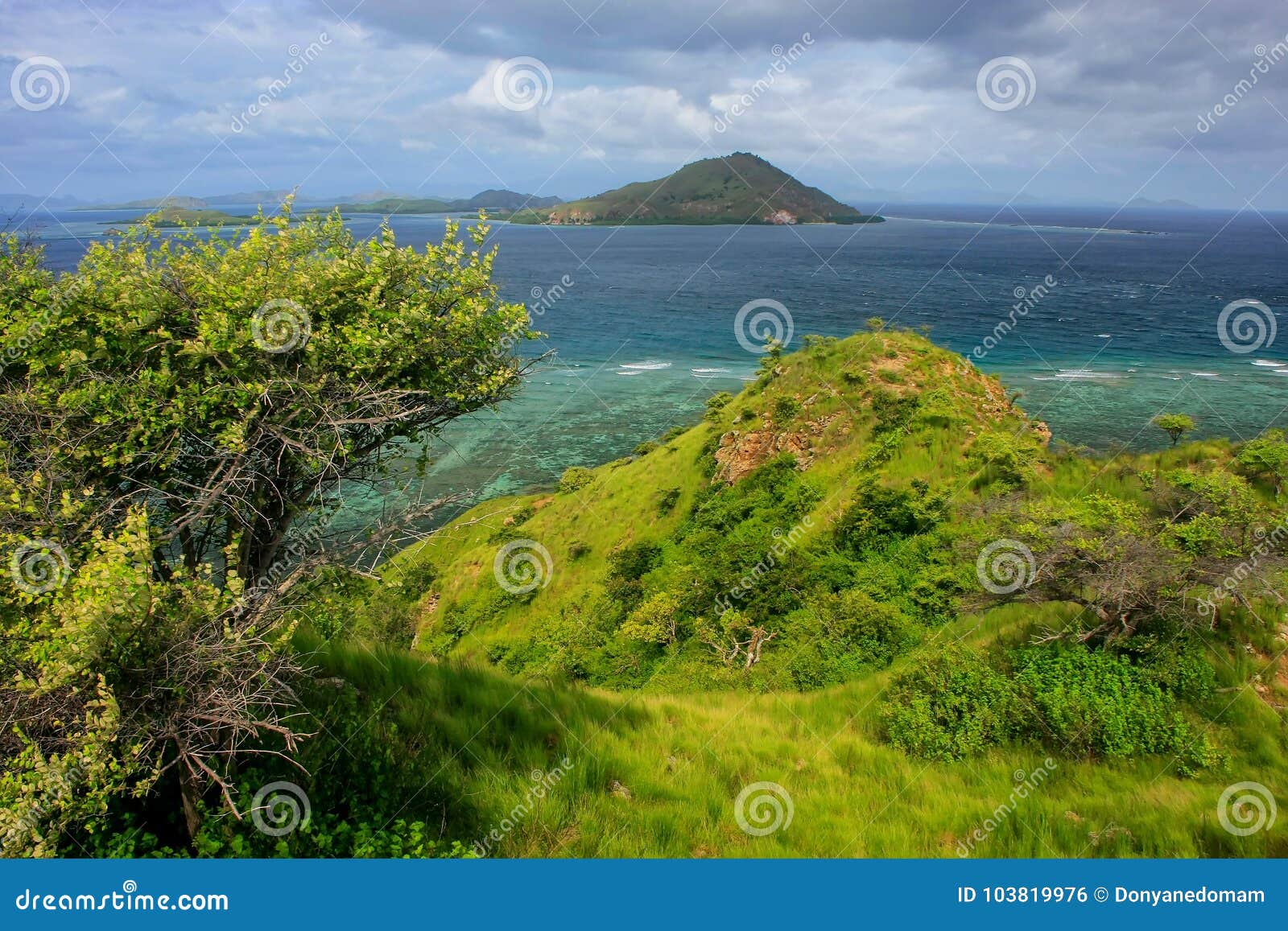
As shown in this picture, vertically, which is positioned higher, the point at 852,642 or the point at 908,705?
the point at 908,705

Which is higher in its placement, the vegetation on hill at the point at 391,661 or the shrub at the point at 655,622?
the vegetation on hill at the point at 391,661

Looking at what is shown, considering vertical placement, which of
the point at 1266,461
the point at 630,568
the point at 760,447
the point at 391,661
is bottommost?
the point at 630,568

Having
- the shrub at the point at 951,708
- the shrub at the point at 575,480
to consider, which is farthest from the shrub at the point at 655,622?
the shrub at the point at 575,480

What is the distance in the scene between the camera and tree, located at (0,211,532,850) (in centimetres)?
469

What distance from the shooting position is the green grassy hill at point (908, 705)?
7.26 meters

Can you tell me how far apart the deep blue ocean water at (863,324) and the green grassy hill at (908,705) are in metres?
9.73

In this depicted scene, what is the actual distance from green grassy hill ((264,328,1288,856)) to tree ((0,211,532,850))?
4.84 feet

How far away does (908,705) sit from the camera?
35.7ft

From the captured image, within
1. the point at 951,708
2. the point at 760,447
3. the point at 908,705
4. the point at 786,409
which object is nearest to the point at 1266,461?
the point at 951,708

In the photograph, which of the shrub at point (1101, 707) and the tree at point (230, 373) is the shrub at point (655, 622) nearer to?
the shrub at point (1101, 707)

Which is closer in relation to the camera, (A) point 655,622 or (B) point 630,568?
(A) point 655,622

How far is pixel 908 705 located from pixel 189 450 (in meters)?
10.7

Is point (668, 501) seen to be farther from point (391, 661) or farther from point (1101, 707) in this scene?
point (1101, 707)

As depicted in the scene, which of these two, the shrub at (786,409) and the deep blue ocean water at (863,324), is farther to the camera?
the deep blue ocean water at (863,324)
